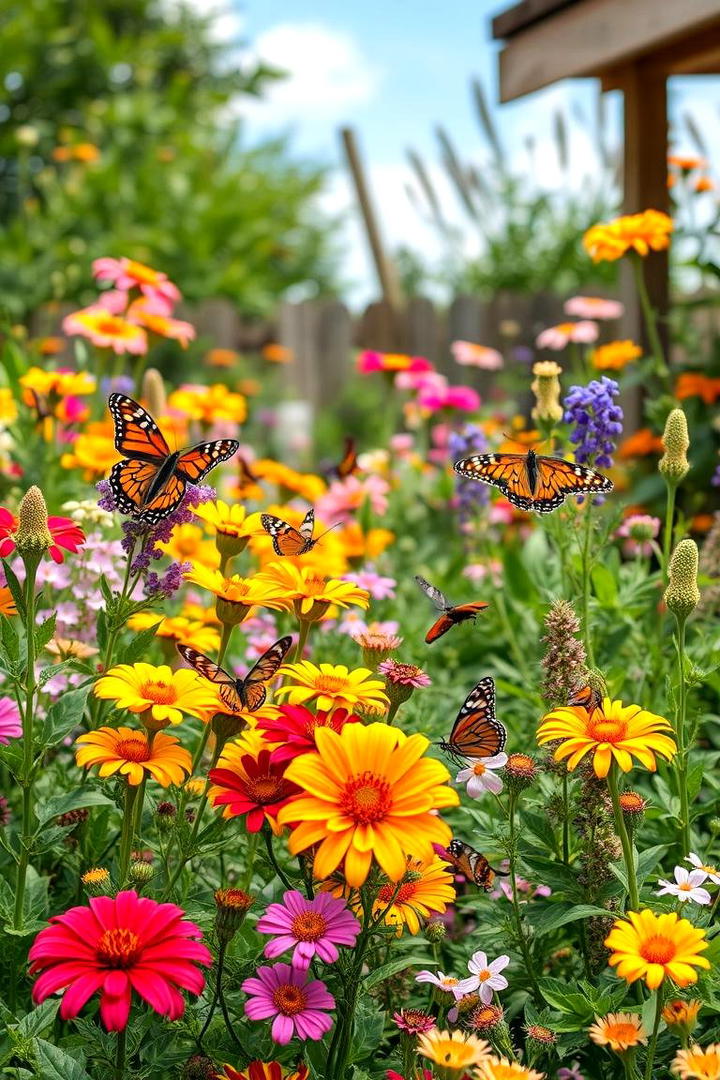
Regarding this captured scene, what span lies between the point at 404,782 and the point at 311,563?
0.94 m

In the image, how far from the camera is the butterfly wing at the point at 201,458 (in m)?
1.66

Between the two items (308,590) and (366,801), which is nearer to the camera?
(366,801)

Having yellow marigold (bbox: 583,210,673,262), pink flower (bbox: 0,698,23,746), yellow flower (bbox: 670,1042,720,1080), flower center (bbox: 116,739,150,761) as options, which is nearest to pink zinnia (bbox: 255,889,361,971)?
flower center (bbox: 116,739,150,761)

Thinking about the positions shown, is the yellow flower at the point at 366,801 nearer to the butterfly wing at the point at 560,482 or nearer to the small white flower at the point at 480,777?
the small white flower at the point at 480,777

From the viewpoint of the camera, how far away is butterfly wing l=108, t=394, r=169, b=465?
5.65 ft

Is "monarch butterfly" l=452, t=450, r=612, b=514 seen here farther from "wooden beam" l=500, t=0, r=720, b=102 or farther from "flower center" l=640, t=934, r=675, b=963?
"wooden beam" l=500, t=0, r=720, b=102

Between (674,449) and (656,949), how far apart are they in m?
0.86

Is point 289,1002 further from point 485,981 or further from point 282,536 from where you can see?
point 282,536

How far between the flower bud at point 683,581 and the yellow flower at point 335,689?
15.5 inches

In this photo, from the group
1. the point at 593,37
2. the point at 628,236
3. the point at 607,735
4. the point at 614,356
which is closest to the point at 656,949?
the point at 607,735

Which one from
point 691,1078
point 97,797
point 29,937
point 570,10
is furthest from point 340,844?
point 570,10

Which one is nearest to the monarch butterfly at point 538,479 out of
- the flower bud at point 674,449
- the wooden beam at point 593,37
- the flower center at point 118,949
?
the flower bud at point 674,449

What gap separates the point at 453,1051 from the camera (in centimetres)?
122

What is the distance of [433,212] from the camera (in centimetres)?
888
